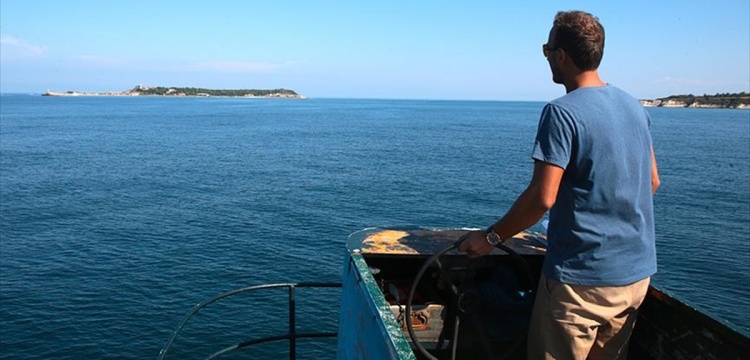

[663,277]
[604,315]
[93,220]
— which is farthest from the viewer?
[93,220]

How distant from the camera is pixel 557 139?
2.90 meters

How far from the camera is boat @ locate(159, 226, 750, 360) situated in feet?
11.5

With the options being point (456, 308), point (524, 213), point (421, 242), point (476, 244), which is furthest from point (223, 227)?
point (524, 213)

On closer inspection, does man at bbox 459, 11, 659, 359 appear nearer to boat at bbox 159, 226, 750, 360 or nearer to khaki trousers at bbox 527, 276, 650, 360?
khaki trousers at bbox 527, 276, 650, 360

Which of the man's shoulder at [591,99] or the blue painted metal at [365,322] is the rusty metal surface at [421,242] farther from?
the man's shoulder at [591,99]

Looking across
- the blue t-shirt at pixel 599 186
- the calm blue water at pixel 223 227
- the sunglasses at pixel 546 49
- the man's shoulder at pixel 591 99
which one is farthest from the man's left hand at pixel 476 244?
the calm blue water at pixel 223 227

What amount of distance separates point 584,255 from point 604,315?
16.6 inches

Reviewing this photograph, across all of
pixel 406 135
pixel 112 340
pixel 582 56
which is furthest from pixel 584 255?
pixel 406 135

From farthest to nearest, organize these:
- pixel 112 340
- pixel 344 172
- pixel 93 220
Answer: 1. pixel 344 172
2. pixel 93 220
3. pixel 112 340

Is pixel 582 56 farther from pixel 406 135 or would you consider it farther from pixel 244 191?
pixel 406 135

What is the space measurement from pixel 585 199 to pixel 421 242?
6.38ft

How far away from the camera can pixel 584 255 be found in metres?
3.14

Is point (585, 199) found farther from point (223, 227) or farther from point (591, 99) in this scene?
point (223, 227)

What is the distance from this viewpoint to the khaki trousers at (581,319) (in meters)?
3.22
